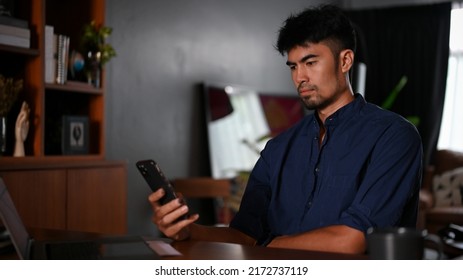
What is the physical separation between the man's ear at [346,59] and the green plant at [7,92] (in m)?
Answer: 1.41

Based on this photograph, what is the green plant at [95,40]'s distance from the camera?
2.91 metres

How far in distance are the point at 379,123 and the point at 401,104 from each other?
4709mm

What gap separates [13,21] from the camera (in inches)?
98.0

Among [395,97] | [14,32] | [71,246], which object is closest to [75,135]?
[14,32]

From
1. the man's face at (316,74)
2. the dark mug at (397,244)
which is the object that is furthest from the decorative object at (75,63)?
the dark mug at (397,244)

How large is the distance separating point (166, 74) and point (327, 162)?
8.07ft

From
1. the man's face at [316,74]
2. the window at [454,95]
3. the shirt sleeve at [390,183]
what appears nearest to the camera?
the shirt sleeve at [390,183]

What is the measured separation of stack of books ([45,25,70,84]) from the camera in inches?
105

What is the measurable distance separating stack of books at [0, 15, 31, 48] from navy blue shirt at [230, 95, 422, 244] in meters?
1.24

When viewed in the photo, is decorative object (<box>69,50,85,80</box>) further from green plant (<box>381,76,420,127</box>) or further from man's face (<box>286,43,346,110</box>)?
green plant (<box>381,76,420,127</box>)

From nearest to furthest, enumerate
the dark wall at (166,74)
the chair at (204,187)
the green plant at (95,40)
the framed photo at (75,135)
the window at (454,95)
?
the framed photo at (75,135), the green plant at (95,40), the dark wall at (166,74), the chair at (204,187), the window at (454,95)

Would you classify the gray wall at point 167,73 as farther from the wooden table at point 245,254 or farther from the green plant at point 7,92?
the wooden table at point 245,254

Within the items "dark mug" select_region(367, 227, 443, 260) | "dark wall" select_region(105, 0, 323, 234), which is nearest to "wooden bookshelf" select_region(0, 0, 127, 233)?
"dark wall" select_region(105, 0, 323, 234)

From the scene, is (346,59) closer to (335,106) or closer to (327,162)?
(335,106)
